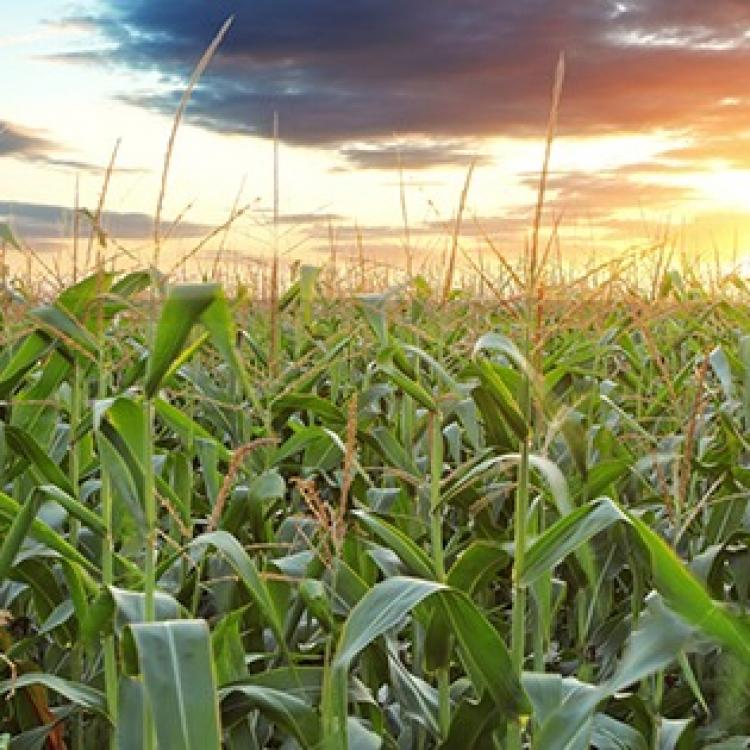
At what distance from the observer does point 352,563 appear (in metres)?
3.26

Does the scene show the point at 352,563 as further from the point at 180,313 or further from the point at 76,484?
the point at 180,313

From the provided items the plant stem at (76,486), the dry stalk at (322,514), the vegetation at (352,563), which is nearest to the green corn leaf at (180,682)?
the vegetation at (352,563)

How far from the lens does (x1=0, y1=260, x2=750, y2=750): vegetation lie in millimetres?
2238

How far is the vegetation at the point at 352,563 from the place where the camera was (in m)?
2.24

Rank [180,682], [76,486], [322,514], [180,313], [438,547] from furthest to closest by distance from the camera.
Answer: [76,486]
[438,547]
[322,514]
[180,313]
[180,682]

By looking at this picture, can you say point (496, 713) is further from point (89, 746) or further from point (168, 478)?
point (168, 478)

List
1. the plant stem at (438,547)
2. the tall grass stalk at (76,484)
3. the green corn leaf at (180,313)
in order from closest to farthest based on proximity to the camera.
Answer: the green corn leaf at (180,313) → the plant stem at (438,547) → the tall grass stalk at (76,484)

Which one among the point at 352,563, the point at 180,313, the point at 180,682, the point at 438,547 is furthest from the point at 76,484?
the point at 180,682

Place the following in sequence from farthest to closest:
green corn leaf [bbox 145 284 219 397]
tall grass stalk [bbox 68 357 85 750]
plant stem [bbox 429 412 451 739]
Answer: tall grass stalk [bbox 68 357 85 750] < plant stem [bbox 429 412 451 739] < green corn leaf [bbox 145 284 219 397]

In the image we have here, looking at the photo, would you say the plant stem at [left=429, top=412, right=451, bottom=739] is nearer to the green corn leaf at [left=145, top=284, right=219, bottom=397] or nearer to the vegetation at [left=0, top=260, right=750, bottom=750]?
the vegetation at [left=0, top=260, right=750, bottom=750]

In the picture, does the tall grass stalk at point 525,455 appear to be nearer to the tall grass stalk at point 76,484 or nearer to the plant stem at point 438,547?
the plant stem at point 438,547

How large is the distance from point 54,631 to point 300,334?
126 inches

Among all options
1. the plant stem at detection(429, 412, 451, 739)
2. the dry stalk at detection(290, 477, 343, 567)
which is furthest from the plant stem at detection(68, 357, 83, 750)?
the plant stem at detection(429, 412, 451, 739)

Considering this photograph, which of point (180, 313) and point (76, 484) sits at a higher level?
point (180, 313)
